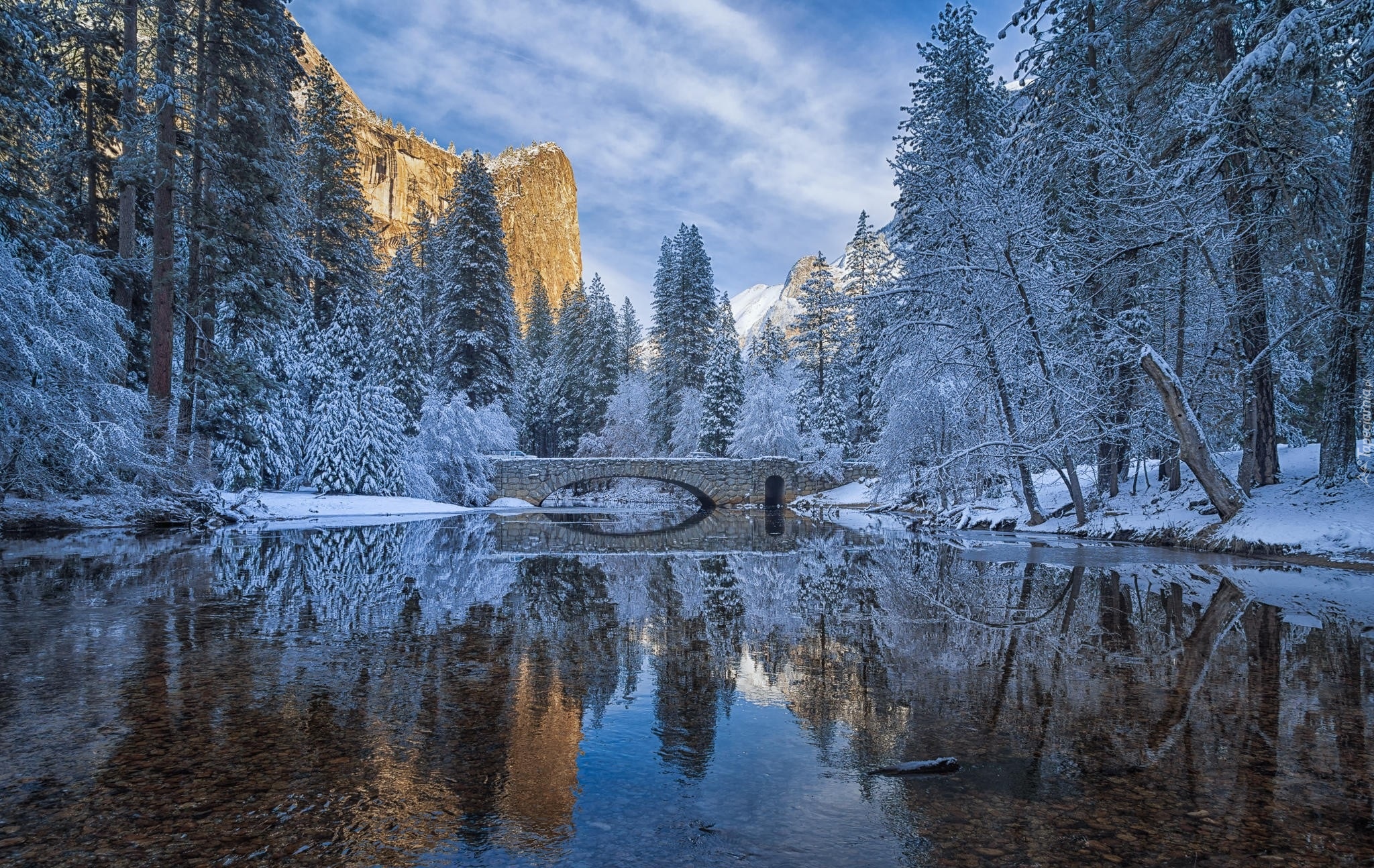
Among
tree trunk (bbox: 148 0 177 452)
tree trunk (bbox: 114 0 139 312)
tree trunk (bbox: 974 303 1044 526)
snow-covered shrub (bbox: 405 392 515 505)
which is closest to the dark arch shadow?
snow-covered shrub (bbox: 405 392 515 505)

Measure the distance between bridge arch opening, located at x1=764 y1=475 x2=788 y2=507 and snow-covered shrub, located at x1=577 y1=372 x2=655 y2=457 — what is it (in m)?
11.6

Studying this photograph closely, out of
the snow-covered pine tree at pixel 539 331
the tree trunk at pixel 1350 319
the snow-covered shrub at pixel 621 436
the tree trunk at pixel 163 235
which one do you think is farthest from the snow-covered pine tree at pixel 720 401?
the tree trunk at pixel 1350 319

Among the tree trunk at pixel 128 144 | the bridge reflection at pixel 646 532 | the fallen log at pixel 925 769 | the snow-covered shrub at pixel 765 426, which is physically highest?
the tree trunk at pixel 128 144

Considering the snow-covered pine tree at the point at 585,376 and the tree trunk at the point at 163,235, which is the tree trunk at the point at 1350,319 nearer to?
the tree trunk at the point at 163,235

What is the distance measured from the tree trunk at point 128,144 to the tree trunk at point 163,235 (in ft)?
1.73

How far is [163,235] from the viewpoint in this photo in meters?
15.9

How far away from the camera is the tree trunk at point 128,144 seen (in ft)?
50.9

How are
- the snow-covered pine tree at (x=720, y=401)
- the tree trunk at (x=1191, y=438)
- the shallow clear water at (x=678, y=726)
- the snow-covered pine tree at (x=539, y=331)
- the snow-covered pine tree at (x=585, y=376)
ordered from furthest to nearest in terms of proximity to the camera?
1. the snow-covered pine tree at (x=539, y=331)
2. the snow-covered pine tree at (x=585, y=376)
3. the snow-covered pine tree at (x=720, y=401)
4. the tree trunk at (x=1191, y=438)
5. the shallow clear water at (x=678, y=726)

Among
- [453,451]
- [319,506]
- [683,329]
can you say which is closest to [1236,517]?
[319,506]

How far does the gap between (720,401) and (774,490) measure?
22.0ft

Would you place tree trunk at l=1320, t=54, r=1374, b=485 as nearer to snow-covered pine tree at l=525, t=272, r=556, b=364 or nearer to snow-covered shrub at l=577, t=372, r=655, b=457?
snow-covered shrub at l=577, t=372, r=655, b=457

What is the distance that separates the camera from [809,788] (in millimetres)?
3074

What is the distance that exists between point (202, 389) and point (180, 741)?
17136 mm

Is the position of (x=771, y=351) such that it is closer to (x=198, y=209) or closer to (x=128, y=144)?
(x=198, y=209)
